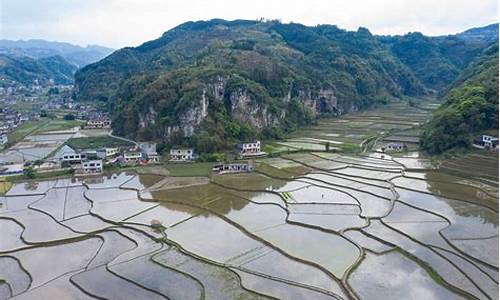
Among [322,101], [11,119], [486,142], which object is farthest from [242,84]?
[11,119]

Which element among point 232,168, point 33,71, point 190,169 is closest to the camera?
point 232,168

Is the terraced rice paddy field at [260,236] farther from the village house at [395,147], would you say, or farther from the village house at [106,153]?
the village house at [106,153]

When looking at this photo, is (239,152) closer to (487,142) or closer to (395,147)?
(395,147)

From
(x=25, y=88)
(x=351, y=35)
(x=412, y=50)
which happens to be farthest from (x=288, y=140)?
(x=25, y=88)

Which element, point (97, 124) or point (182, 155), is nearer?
point (182, 155)

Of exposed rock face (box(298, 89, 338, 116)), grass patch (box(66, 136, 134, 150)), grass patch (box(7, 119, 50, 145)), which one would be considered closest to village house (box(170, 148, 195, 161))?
grass patch (box(66, 136, 134, 150))

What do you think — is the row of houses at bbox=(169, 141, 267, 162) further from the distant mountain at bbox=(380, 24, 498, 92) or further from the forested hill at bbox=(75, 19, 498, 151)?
the distant mountain at bbox=(380, 24, 498, 92)
